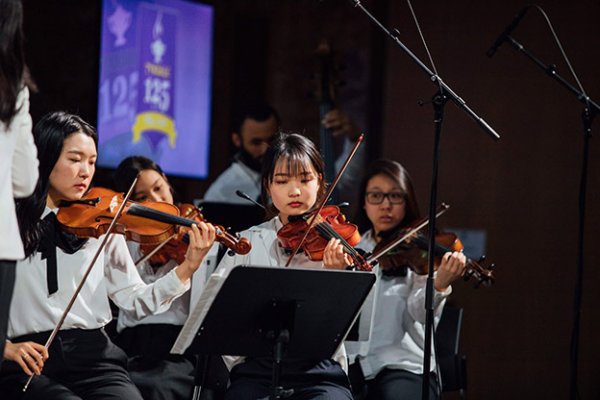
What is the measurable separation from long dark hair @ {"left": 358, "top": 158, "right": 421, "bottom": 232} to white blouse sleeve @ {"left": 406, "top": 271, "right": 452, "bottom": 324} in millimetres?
203

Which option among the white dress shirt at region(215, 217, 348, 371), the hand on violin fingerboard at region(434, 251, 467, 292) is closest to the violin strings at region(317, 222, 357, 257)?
the white dress shirt at region(215, 217, 348, 371)

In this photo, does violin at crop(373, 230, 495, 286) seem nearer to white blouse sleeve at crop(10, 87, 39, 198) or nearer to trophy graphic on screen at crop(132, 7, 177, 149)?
white blouse sleeve at crop(10, 87, 39, 198)

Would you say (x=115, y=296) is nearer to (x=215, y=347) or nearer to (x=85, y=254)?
(x=85, y=254)

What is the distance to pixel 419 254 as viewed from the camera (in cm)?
313

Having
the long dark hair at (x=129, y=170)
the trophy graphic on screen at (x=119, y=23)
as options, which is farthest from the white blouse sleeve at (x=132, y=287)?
the trophy graphic on screen at (x=119, y=23)

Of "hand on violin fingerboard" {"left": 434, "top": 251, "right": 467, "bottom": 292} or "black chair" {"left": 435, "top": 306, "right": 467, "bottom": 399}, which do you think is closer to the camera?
"hand on violin fingerboard" {"left": 434, "top": 251, "right": 467, "bottom": 292}

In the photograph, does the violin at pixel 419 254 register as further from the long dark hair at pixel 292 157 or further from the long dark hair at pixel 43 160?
the long dark hair at pixel 43 160

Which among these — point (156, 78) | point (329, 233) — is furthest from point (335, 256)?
point (156, 78)

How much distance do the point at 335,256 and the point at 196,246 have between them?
38 centimetres

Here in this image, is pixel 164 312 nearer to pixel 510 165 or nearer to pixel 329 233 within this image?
pixel 329 233

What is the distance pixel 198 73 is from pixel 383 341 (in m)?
2.25

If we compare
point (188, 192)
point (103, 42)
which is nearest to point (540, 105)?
point (188, 192)

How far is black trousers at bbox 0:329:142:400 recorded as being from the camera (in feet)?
7.61

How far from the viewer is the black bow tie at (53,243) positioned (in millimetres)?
2430
